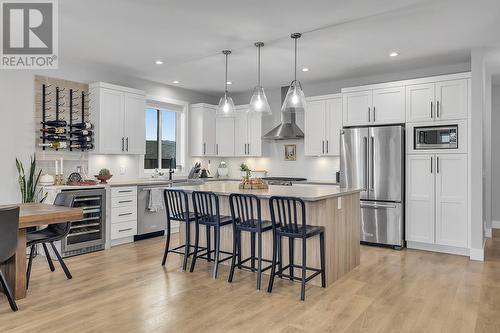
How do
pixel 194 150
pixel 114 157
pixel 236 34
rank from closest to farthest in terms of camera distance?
pixel 236 34
pixel 114 157
pixel 194 150

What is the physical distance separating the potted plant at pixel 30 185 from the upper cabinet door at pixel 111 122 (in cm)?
96

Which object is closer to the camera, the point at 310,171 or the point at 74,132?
the point at 74,132

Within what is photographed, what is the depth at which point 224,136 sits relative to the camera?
7.60 metres

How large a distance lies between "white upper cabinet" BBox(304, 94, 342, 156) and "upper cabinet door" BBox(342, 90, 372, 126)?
12.3 inches

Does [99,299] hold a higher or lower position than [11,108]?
lower

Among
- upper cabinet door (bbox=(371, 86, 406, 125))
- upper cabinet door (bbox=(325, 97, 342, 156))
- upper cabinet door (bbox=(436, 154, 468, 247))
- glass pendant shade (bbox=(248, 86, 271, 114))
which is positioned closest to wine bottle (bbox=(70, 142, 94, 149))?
glass pendant shade (bbox=(248, 86, 271, 114))

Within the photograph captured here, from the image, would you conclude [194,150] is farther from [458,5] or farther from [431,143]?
[458,5]

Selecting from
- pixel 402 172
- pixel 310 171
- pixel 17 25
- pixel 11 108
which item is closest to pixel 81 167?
pixel 11 108

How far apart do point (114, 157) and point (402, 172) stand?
4525 mm

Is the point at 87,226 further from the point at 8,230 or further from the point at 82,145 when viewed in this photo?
the point at 8,230

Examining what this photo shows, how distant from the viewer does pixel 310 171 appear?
685 cm

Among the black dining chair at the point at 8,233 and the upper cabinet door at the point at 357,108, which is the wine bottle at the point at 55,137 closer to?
the black dining chair at the point at 8,233

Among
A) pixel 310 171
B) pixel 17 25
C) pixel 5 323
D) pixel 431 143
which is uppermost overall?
pixel 17 25

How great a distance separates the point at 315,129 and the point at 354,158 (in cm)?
114
